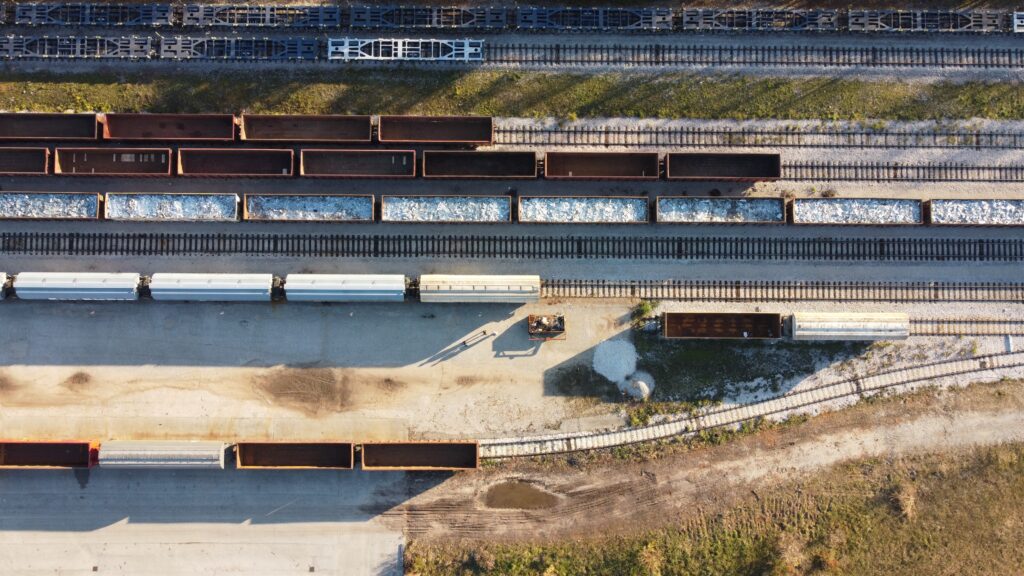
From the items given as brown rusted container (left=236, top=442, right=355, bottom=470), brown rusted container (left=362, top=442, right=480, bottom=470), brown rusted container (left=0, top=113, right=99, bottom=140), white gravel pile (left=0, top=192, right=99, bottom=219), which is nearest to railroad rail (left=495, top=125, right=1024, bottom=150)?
brown rusted container (left=362, top=442, right=480, bottom=470)

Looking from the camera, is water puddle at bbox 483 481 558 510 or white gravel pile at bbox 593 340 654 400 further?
white gravel pile at bbox 593 340 654 400

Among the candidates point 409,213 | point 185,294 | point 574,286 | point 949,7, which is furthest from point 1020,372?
point 185,294

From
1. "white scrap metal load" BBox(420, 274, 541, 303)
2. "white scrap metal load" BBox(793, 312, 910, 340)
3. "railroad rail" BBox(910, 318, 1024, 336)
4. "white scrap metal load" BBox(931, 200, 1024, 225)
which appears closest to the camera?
"white scrap metal load" BBox(420, 274, 541, 303)

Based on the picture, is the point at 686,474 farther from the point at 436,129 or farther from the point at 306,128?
the point at 306,128

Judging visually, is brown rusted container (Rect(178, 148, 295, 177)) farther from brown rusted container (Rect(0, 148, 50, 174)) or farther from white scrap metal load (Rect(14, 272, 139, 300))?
brown rusted container (Rect(0, 148, 50, 174))

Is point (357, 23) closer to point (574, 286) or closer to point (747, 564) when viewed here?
point (574, 286)

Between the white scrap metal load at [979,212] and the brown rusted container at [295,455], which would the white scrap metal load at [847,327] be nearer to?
the white scrap metal load at [979,212]

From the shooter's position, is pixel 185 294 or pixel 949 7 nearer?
pixel 185 294
